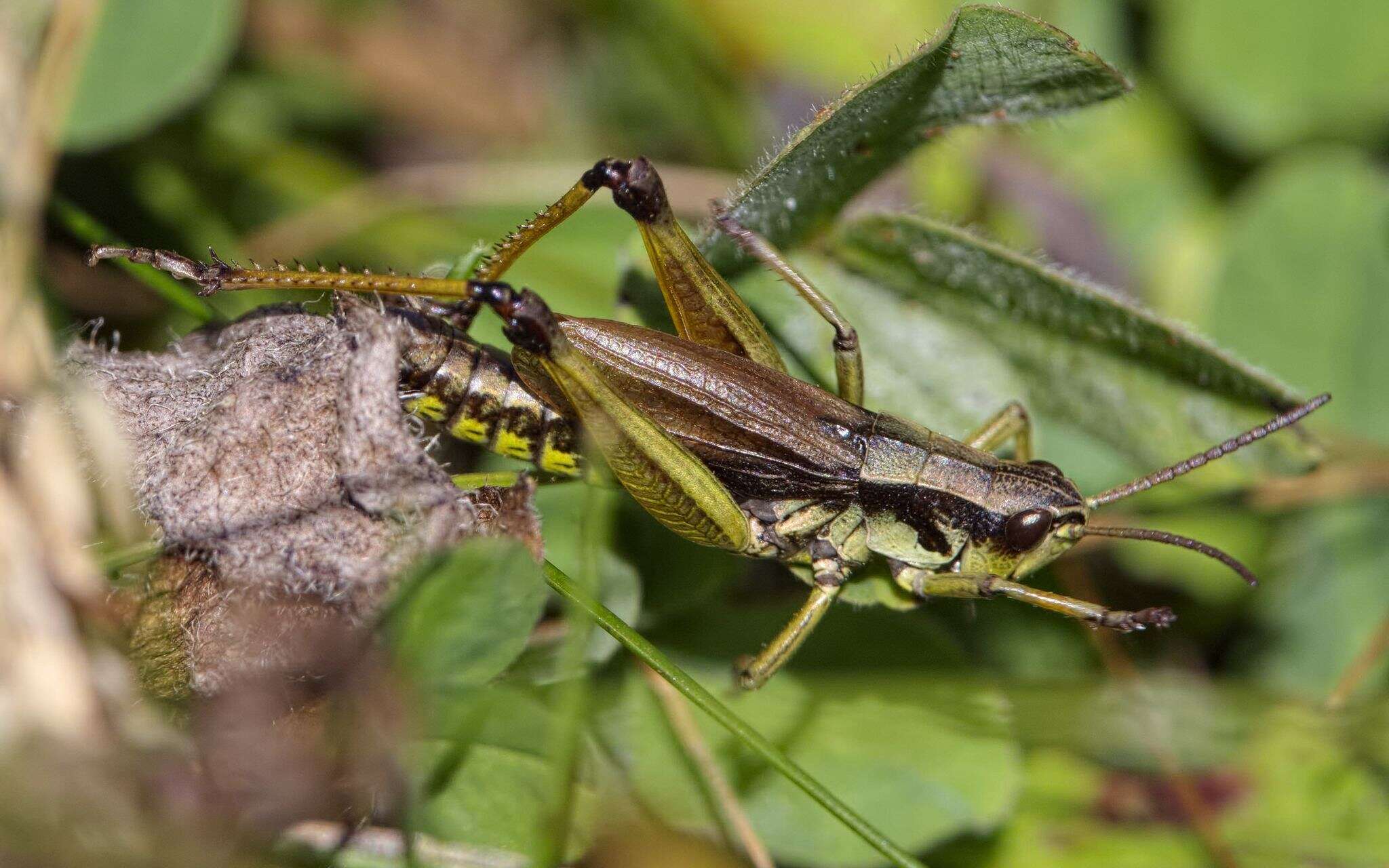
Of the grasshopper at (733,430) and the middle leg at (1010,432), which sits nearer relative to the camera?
the grasshopper at (733,430)

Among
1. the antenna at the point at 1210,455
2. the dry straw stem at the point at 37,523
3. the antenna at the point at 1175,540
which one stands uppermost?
the antenna at the point at 1210,455

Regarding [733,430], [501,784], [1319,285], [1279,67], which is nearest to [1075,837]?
[733,430]

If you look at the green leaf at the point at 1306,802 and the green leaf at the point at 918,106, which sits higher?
the green leaf at the point at 918,106

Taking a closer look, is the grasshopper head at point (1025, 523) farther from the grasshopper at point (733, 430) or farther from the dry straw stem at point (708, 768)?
the dry straw stem at point (708, 768)

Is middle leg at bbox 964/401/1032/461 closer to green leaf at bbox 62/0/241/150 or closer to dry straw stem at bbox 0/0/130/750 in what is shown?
dry straw stem at bbox 0/0/130/750

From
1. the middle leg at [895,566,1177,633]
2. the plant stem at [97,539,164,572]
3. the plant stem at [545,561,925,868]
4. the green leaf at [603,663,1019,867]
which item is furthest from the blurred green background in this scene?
the plant stem at [97,539,164,572]

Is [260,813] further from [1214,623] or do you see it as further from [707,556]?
[1214,623]

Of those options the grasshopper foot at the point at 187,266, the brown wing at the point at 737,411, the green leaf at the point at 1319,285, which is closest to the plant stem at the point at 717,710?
the brown wing at the point at 737,411
